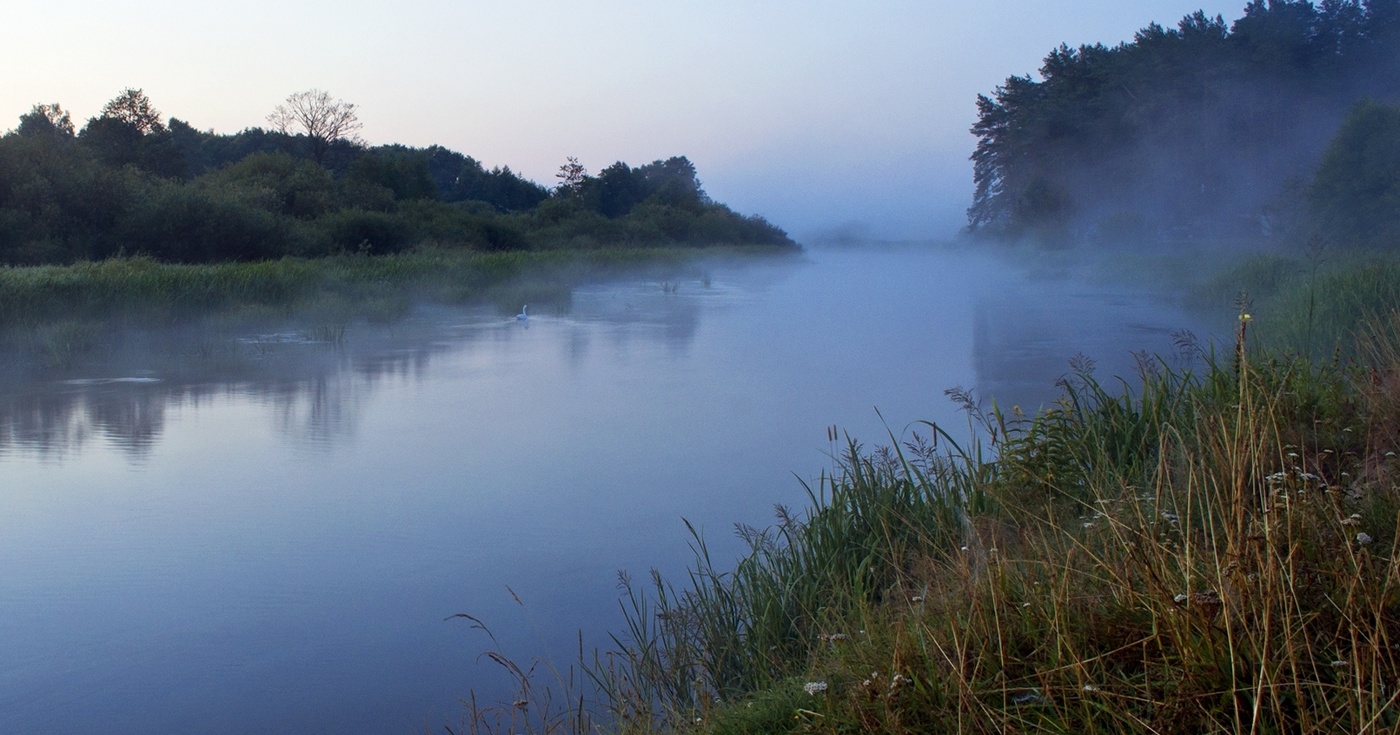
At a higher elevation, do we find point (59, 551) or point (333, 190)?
point (333, 190)

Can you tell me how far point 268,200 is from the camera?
25.2m

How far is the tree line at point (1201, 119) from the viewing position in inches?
1125

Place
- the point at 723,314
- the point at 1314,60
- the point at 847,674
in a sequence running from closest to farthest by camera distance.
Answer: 1. the point at 847,674
2. the point at 723,314
3. the point at 1314,60

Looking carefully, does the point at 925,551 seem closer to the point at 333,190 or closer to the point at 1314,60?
the point at 333,190

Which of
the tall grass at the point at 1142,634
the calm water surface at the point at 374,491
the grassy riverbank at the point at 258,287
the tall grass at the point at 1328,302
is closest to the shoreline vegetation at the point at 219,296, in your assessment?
the grassy riverbank at the point at 258,287

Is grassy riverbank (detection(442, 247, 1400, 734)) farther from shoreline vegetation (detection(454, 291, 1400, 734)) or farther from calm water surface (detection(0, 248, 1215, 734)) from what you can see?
calm water surface (detection(0, 248, 1215, 734))

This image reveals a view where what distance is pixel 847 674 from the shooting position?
2.15 meters

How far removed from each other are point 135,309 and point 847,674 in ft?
38.6

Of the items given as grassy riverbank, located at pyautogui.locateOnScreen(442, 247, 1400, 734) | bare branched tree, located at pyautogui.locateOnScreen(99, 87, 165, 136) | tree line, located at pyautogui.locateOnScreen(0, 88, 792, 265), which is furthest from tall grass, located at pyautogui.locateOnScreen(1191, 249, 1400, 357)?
bare branched tree, located at pyautogui.locateOnScreen(99, 87, 165, 136)

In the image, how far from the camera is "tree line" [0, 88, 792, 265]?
57.0 ft

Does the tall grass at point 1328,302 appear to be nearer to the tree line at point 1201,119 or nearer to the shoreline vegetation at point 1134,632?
the shoreline vegetation at point 1134,632

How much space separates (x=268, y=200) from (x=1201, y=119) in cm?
2484

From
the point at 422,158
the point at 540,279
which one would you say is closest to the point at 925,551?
the point at 540,279

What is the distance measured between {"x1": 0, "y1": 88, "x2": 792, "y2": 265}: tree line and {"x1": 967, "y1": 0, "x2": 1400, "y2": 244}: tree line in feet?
52.7
